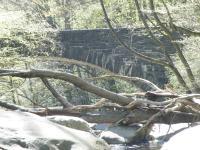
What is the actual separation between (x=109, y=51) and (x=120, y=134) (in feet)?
43.3

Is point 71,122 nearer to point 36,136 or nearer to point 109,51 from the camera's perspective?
point 36,136

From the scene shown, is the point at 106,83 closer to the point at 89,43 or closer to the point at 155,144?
the point at 89,43

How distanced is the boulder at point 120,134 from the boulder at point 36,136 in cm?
379

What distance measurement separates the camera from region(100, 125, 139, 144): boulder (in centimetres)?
826

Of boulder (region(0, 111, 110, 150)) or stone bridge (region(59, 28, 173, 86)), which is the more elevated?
boulder (region(0, 111, 110, 150))

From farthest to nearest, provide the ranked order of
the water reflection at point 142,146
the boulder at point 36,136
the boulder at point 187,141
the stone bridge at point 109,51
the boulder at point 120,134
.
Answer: the stone bridge at point 109,51
the boulder at point 120,134
the water reflection at point 142,146
the boulder at point 36,136
the boulder at point 187,141

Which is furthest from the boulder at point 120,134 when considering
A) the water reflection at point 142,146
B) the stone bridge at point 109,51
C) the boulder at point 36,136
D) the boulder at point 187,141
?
the stone bridge at point 109,51

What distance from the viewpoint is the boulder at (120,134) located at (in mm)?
8258

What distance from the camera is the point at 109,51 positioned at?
2178cm

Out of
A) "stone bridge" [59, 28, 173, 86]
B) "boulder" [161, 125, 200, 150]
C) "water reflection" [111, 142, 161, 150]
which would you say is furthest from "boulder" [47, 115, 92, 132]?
"stone bridge" [59, 28, 173, 86]

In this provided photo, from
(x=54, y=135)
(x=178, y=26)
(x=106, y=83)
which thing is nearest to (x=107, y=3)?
(x=106, y=83)

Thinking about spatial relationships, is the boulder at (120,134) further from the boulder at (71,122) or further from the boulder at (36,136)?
the boulder at (36,136)

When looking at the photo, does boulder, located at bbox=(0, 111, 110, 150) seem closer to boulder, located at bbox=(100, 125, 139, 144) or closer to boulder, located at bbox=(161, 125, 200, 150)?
boulder, located at bbox=(161, 125, 200, 150)

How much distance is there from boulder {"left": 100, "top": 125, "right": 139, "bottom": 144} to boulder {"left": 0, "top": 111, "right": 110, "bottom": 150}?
12.4 feet
